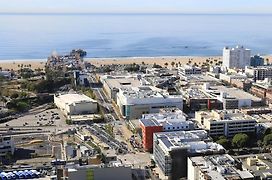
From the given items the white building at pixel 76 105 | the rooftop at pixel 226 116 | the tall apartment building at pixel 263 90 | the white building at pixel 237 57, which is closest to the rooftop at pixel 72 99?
the white building at pixel 76 105

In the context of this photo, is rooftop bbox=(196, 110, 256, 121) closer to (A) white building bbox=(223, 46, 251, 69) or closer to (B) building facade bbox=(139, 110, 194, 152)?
(B) building facade bbox=(139, 110, 194, 152)

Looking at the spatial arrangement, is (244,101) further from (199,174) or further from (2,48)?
(2,48)

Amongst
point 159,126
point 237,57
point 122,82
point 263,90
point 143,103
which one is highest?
point 237,57

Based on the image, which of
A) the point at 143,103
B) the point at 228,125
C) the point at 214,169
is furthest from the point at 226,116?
the point at 214,169

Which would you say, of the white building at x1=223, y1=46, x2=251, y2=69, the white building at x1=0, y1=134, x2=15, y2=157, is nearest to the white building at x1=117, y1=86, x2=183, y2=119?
the white building at x1=0, y1=134, x2=15, y2=157

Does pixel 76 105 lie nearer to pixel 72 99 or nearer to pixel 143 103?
pixel 72 99

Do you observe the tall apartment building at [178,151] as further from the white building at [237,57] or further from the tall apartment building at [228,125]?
the white building at [237,57]

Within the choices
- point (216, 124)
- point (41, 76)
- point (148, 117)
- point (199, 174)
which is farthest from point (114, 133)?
point (41, 76)
